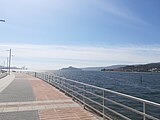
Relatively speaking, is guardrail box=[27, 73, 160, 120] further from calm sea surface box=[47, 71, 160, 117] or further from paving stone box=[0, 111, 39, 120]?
calm sea surface box=[47, 71, 160, 117]

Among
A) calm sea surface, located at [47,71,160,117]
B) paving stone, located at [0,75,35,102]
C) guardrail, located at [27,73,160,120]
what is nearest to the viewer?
guardrail, located at [27,73,160,120]

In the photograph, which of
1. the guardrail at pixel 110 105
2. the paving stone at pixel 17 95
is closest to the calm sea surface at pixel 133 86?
the guardrail at pixel 110 105

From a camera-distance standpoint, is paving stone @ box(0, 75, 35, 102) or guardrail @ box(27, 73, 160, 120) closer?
guardrail @ box(27, 73, 160, 120)

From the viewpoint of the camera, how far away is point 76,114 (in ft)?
26.9

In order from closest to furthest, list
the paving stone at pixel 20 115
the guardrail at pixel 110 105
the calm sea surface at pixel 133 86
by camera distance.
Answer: the guardrail at pixel 110 105 → the paving stone at pixel 20 115 → the calm sea surface at pixel 133 86

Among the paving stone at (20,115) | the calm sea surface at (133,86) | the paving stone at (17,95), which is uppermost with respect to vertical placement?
the paving stone at (17,95)

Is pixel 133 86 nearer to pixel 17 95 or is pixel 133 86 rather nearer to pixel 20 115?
pixel 17 95

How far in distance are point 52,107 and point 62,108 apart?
1.49 feet

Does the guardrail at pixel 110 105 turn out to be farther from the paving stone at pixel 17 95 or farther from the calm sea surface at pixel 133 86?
the calm sea surface at pixel 133 86

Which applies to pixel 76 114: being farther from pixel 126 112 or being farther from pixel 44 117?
pixel 126 112

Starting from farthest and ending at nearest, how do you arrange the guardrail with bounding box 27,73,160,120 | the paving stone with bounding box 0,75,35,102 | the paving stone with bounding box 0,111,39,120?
the paving stone with bounding box 0,75,35,102 → the paving stone with bounding box 0,111,39,120 → the guardrail with bounding box 27,73,160,120

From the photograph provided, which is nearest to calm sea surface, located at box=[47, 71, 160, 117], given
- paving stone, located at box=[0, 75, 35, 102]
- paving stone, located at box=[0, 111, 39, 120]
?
paving stone, located at box=[0, 75, 35, 102]

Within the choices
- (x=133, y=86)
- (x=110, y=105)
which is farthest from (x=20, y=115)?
(x=133, y=86)

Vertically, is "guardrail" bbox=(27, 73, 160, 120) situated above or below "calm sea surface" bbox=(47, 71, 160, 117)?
above
